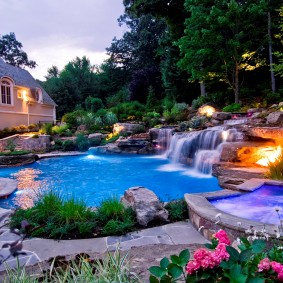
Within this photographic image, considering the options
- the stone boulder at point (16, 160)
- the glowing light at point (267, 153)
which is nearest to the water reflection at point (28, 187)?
the stone boulder at point (16, 160)

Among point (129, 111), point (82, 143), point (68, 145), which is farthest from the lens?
point (129, 111)

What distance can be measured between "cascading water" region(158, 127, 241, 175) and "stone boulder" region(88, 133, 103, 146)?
215 inches

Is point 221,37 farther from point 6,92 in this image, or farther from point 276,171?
point 6,92

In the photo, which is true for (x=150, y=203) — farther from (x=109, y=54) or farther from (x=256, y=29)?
(x=109, y=54)

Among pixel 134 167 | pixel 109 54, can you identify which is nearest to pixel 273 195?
pixel 134 167

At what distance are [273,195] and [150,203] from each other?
216cm

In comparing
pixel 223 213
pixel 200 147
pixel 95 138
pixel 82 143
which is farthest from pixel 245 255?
pixel 95 138

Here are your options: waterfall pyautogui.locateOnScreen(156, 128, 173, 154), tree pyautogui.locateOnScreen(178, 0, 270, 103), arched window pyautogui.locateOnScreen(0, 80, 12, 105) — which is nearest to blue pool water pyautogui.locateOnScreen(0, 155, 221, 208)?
waterfall pyautogui.locateOnScreen(156, 128, 173, 154)

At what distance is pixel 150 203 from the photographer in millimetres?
3572

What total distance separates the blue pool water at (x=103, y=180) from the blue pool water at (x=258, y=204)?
145 centimetres

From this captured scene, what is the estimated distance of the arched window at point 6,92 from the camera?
1891 centimetres

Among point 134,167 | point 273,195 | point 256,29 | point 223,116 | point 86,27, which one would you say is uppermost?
point 86,27

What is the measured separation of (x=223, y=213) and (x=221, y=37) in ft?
40.7

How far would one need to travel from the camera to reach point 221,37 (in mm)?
13430
